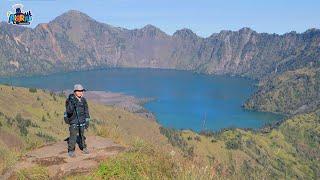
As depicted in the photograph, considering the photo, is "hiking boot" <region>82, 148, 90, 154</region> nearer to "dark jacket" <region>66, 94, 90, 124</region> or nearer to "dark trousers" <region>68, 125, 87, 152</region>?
"dark trousers" <region>68, 125, 87, 152</region>

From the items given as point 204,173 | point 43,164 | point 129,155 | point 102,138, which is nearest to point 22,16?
point 102,138

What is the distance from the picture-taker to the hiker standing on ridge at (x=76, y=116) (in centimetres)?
2203

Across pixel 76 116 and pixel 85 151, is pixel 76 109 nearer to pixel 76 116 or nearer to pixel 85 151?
pixel 76 116

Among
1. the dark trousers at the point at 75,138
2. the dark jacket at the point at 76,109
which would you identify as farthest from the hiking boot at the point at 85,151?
the dark jacket at the point at 76,109

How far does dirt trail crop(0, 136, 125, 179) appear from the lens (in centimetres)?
1911

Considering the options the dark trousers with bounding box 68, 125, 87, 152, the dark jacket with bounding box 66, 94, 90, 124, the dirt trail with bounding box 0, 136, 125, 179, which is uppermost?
the dark jacket with bounding box 66, 94, 90, 124

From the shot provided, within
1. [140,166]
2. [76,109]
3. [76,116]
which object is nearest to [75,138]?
[76,116]

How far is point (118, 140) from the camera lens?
24.2 m

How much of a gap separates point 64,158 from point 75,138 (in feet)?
4.33

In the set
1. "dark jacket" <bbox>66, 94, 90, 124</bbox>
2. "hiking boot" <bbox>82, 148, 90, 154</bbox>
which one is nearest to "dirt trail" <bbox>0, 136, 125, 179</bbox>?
"hiking boot" <bbox>82, 148, 90, 154</bbox>

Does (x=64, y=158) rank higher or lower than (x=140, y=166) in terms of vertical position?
lower

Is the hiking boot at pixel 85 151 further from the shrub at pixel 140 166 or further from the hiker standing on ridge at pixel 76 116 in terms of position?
the shrub at pixel 140 166

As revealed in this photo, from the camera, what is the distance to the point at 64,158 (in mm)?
21172

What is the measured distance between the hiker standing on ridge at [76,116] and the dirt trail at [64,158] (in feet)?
1.66
